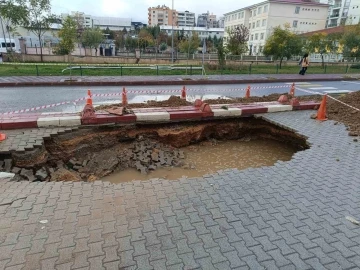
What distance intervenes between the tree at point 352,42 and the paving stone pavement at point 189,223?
29444mm

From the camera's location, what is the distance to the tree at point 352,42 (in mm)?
27194

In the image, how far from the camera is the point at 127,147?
630 cm

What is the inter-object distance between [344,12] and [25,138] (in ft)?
261

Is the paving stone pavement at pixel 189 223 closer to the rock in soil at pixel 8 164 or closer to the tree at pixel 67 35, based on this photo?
the rock in soil at pixel 8 164

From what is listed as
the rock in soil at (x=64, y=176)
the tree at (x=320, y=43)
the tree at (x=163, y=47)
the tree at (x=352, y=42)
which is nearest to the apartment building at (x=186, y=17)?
the tree at (x=163, y=47)

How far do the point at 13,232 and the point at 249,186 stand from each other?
10.1ft

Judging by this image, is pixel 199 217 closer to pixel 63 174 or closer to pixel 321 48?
pixel 63 174

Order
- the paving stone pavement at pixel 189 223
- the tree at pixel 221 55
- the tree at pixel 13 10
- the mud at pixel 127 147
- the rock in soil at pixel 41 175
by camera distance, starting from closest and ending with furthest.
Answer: the paving stone pavement at pixel 189 223, the rock in soil at pixel 41 175, the mud at pixel 127 147, the tree at pixel 221 55, the tree at pixel 13 10

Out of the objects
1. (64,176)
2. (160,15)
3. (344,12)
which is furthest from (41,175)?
(160,15)

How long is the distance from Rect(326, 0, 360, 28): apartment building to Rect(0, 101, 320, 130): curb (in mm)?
64781

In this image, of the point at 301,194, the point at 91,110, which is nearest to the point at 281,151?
the point at 301,194

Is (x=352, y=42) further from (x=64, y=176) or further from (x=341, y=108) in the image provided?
(x=64, y=176)

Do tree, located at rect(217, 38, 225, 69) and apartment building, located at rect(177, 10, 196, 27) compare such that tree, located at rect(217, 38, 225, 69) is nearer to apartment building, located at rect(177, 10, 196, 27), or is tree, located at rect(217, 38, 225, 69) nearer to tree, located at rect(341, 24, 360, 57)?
tree, located at rect(341, 24, 360, 57)

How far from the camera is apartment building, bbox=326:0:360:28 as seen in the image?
195 ft
